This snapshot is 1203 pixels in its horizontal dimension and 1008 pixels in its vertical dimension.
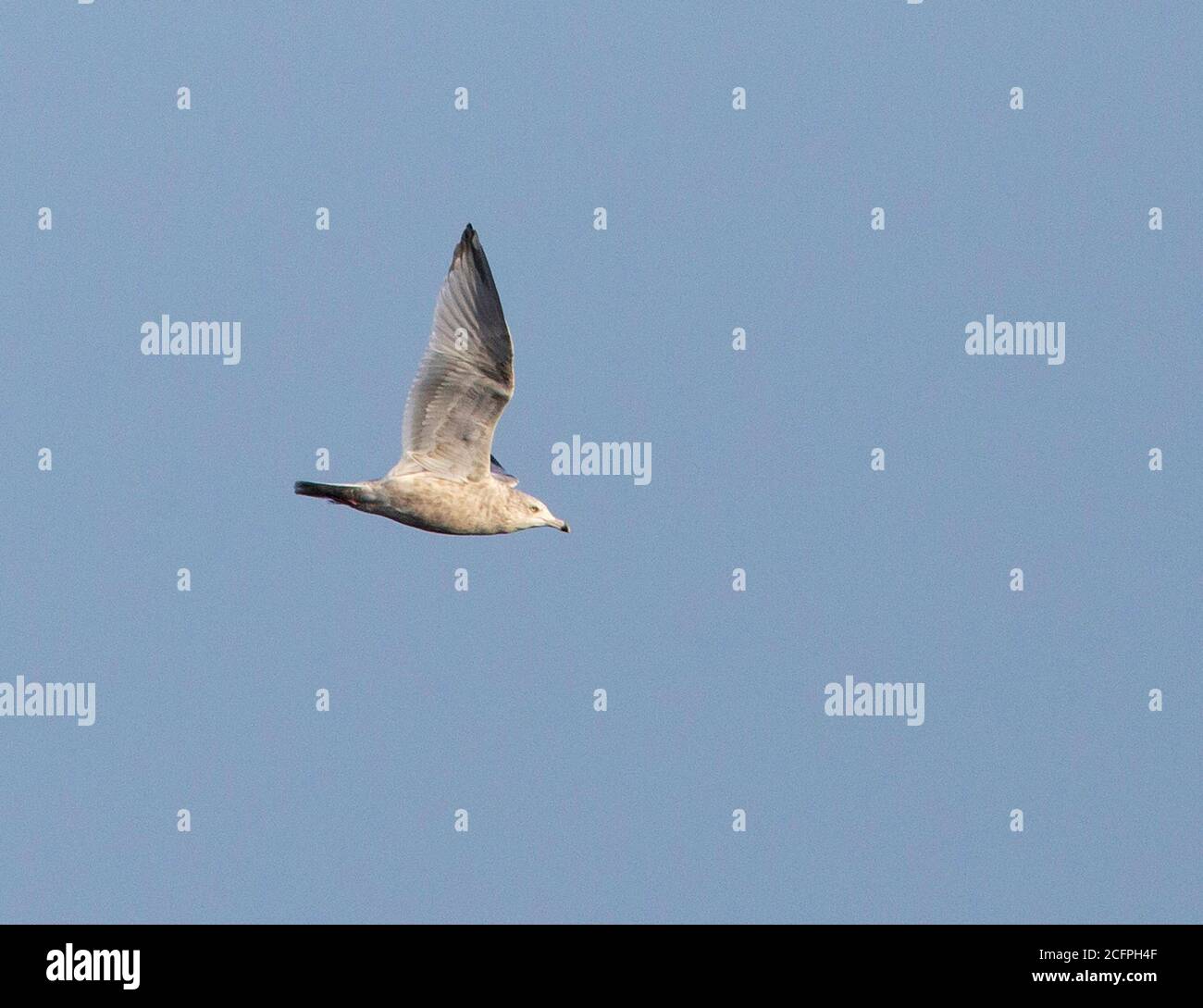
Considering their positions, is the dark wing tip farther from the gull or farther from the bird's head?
the bird's head

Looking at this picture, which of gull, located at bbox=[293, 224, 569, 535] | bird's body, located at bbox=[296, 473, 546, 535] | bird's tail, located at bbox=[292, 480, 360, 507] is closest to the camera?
bird's tail, located at bbox=[292, 480, 360, 507]

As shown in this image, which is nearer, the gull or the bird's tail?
the bird's tail

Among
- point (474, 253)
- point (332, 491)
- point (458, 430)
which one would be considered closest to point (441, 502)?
point (458, 430)

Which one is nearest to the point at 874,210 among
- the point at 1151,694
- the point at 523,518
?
the point at 1151,694

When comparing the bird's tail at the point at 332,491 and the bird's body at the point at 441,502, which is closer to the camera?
the bird's tail at the point at 332,491

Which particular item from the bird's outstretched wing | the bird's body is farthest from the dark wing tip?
the bird's body

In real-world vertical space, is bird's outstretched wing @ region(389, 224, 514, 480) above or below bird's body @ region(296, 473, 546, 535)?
above

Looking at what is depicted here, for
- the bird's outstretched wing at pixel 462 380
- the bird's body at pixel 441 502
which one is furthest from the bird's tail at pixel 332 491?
the bird's outstretched wing at pixel 462 380

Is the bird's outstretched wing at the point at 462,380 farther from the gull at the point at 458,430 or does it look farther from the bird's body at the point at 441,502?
the bird's body at the point at 441,502
